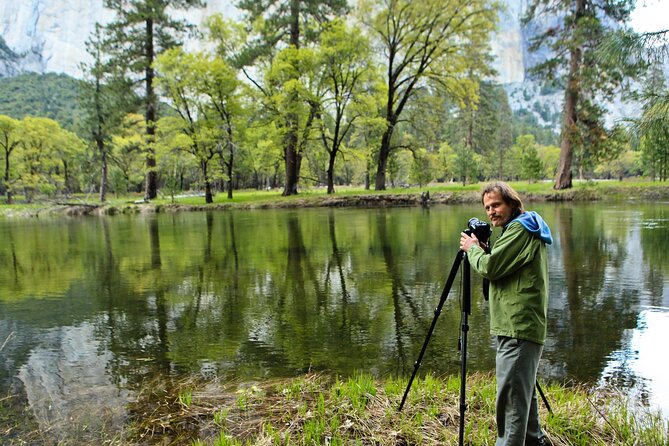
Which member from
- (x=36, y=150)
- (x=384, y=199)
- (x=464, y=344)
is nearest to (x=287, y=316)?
(x=464, y=344)

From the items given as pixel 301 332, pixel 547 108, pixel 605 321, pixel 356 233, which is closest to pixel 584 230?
pixel 356 233

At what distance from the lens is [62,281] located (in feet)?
34.0

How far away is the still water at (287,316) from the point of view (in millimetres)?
4887

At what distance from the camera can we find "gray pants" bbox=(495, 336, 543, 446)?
2699 mm

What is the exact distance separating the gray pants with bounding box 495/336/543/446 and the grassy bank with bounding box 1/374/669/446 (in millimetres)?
460

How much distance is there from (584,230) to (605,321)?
34.8 ft

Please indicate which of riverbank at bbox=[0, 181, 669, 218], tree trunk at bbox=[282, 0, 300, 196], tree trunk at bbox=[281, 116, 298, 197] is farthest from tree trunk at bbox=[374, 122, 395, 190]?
tree trunk at bbox=[281, 116, 298, 197]

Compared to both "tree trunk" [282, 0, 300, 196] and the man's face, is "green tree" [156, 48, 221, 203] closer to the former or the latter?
"tree trunk" [282, 0, 300, 196]

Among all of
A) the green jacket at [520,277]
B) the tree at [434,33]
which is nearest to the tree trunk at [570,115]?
the tree at [434,33]

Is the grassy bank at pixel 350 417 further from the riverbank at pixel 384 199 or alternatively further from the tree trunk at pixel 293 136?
the tree trunk at pixel 293 136

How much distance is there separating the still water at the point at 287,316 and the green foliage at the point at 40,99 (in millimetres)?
89234

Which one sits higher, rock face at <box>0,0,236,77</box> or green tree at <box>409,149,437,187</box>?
rock face at <box>0,0,236,77</box>

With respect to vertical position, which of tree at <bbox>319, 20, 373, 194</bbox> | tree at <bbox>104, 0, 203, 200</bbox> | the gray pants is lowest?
the gray pants

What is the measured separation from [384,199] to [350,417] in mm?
29693
